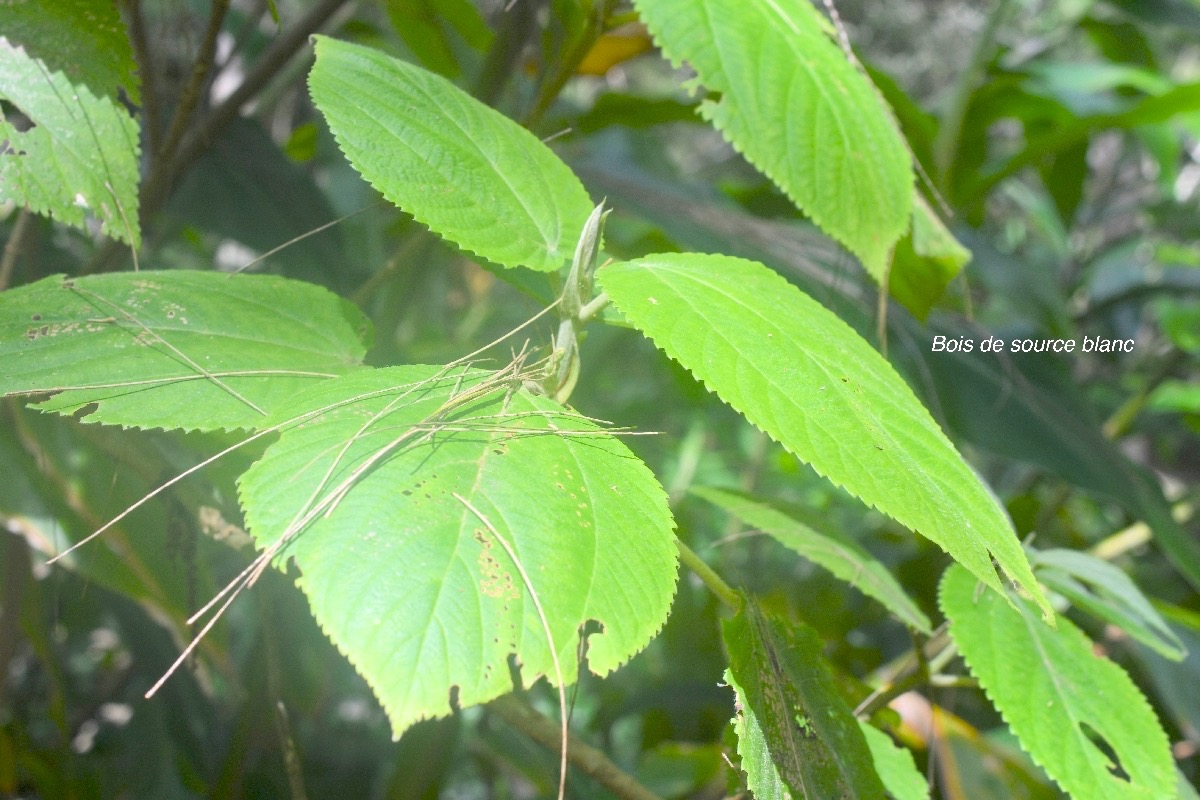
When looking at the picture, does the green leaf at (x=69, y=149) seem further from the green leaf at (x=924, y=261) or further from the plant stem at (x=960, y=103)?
the plant stem at (x=960, y=103)

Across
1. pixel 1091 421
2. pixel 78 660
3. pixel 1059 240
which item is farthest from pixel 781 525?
pixel 78 660

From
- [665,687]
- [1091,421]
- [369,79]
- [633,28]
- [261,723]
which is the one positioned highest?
[369,79]

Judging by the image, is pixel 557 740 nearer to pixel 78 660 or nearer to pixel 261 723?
pixel 261 723

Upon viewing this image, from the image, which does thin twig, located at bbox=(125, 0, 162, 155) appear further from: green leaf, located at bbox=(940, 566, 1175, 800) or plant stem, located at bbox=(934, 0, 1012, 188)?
plant stem, located at bbox=(934, 0, 1012, 188)

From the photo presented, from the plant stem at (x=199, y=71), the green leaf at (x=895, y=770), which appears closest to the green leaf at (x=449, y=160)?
the plant stem at (x=199, y=71)

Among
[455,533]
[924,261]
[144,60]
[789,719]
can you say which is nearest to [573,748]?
[789,719]

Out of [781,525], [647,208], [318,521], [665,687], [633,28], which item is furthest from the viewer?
[665,687]
